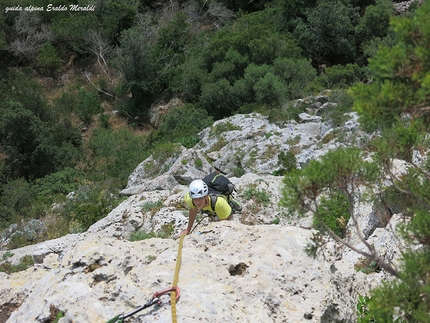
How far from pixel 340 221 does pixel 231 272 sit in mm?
4862

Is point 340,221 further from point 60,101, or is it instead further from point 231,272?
point 60,101

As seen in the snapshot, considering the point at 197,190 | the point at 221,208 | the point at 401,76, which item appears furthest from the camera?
the point at 221,208

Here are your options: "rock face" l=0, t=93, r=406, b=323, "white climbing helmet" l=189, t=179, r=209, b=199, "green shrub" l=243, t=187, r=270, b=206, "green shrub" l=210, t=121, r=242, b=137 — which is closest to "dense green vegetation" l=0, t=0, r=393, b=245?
"green shrub" l=210, t=121, r=242, b=137

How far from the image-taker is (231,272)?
5.03 metres

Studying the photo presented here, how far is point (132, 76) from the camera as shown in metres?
31.0

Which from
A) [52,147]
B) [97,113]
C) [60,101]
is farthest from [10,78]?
[52,147]

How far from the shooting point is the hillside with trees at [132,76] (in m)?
22.5

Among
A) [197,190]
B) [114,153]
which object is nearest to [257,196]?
[197,190]

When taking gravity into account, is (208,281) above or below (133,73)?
above

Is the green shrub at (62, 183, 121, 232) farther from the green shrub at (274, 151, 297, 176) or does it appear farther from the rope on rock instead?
the rope on rock

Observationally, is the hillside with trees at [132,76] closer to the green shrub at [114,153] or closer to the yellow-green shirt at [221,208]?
the green shrub at [114,153]

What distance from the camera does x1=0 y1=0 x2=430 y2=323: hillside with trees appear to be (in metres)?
22.5

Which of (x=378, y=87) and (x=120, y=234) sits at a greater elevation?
(x=378, y=87)

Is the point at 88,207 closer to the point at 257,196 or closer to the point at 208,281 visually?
the point at 257,196
